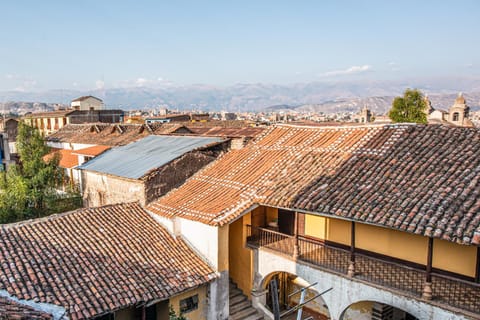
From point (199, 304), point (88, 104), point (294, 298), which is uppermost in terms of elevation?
point (88, 104)

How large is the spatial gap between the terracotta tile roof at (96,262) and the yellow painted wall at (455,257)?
7137 mm

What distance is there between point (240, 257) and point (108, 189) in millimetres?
7481

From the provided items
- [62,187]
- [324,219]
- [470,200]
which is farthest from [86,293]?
[62,187]

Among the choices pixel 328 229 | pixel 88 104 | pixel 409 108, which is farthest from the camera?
pixel 88 104

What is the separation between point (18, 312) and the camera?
22.2 ft

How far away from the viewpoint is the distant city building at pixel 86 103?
62.1 m

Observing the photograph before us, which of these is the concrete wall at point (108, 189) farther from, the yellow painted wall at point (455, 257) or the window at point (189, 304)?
the yellow painted wall at point (455, 257)

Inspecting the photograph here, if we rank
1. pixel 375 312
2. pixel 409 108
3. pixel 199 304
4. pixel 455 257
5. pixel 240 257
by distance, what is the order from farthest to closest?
pixel 409 108
pixel 240 257
pixel 375 312
pixel 199 304
pixel 455 257

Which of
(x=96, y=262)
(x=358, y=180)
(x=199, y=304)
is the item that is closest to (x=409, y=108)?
(x=358, y=180)

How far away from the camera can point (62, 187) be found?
24.0m

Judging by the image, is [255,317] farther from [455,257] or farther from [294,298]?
[455,257]

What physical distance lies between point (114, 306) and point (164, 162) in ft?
24.3

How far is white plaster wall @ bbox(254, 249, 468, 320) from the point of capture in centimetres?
1003

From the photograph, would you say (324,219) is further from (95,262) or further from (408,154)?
(95,262)
